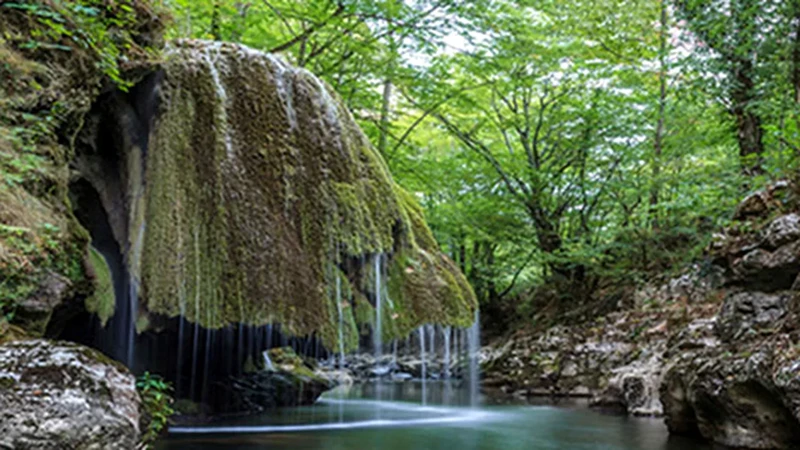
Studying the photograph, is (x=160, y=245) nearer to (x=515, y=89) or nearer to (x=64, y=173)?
(x=64, y=173)

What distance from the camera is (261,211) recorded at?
6.80m

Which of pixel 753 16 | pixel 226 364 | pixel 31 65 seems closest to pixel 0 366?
pixel 31 65

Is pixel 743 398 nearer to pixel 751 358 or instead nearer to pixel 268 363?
pixel 751 358

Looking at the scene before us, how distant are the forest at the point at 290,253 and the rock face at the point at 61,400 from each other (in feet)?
0.05

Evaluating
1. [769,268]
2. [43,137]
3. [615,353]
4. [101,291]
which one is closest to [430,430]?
[101,291]

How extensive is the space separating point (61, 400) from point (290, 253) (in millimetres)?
3523

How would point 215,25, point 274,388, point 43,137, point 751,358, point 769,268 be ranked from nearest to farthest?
point 43,137
point 751,358
point 769,268
point 215,25
point 274,388

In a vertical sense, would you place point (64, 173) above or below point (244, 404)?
above

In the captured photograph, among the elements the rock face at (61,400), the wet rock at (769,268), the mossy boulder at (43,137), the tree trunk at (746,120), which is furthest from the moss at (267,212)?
the tree trunk at (746,120)

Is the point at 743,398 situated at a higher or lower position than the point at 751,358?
lower

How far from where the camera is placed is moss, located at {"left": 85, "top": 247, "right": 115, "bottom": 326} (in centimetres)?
591

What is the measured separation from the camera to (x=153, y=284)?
617cm

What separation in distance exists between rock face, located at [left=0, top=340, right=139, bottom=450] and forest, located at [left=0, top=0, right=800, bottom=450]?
0.05 feet

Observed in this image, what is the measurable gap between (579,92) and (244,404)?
13.0 meters
